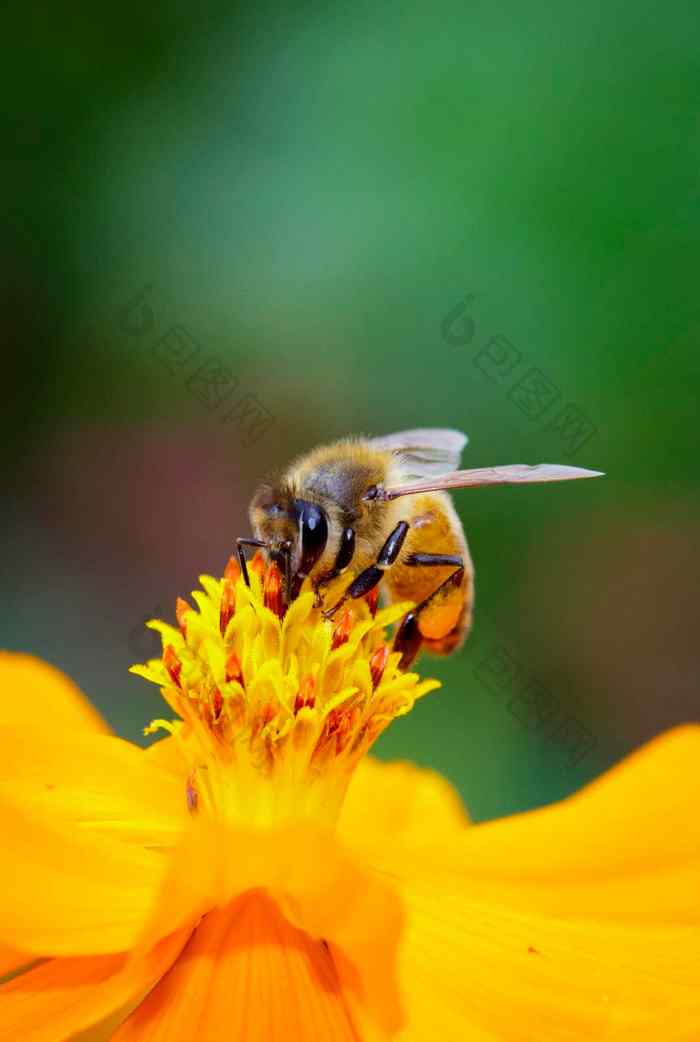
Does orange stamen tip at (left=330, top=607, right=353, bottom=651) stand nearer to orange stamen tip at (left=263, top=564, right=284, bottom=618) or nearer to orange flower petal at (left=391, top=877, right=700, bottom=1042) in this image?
orange stamen tip at (left=263, top=564, right=284, bottom=618)

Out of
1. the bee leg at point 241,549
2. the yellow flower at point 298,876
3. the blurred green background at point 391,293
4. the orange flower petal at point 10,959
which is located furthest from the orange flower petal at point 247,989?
→ the blurred green background at point 391,293

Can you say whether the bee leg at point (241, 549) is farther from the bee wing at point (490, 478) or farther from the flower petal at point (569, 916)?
the flower petal at point (569, 916)

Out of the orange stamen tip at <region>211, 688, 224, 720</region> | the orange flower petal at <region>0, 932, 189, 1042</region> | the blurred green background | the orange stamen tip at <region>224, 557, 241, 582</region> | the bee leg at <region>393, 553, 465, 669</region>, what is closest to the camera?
the orange flower petal at <region>0, 932, 189, 1042</region>

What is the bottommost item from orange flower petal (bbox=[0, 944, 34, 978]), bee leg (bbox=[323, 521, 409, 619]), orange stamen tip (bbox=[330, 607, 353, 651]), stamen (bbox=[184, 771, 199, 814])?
orange flower petal (bbox=[0, 944, 34, 978])

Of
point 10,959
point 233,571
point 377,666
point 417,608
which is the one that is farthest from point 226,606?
point 10,959

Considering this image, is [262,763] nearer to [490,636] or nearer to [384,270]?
[490,636]

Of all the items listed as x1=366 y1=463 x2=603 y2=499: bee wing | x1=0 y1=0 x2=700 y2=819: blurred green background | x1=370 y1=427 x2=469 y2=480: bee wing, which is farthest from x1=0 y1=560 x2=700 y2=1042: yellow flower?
x1=0 y1=0 x2=700 y2=819: blurred green background
